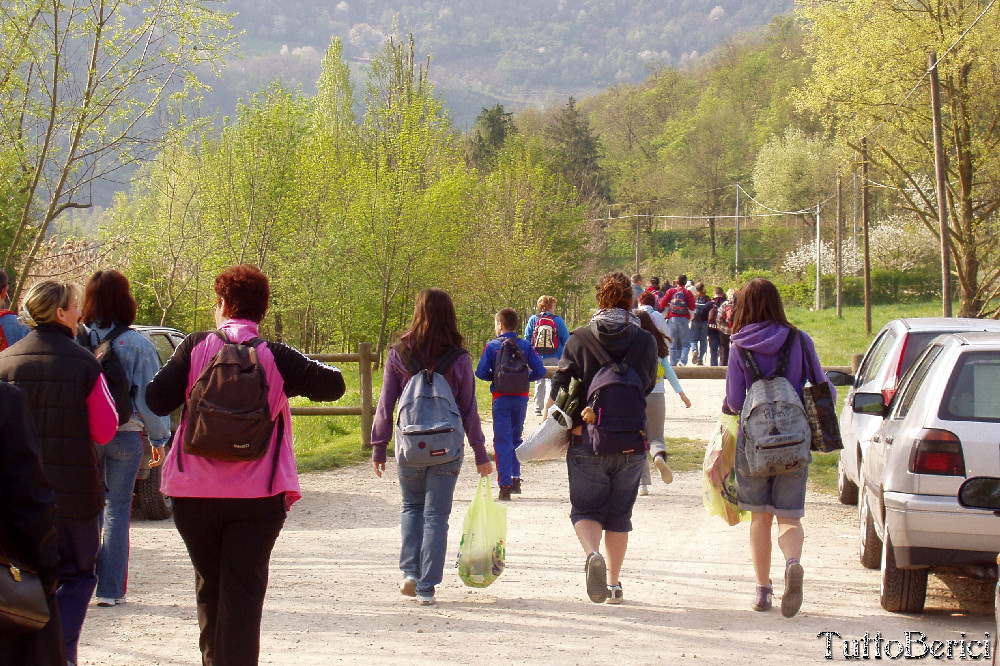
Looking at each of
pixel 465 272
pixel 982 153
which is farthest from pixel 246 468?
pixel 465 272

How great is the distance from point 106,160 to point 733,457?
9942mm

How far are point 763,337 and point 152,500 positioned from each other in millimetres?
5958

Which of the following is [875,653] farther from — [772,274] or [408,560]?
[772,274]

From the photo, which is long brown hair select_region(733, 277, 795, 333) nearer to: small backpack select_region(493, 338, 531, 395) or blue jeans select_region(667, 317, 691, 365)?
small backpack select_region(493, 338, 531, 395)

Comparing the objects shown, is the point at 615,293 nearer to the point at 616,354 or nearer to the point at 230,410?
the point at 616,354

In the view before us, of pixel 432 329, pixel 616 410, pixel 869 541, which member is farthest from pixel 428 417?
pixel 869 541

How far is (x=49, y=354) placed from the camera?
4.60 meters

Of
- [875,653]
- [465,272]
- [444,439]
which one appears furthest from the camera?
[465,272]

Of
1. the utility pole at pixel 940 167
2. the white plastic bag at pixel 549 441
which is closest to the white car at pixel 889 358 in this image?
the white plastic bag at pixel 549 441

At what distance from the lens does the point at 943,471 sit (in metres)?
5.57

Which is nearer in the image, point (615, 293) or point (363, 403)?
point (615, 293)

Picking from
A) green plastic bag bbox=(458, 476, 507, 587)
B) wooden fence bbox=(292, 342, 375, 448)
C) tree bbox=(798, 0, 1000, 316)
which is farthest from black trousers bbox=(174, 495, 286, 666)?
tree bbox=(798, 0, 1000, 316)

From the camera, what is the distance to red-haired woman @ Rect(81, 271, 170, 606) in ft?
19.4

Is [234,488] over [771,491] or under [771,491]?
over
